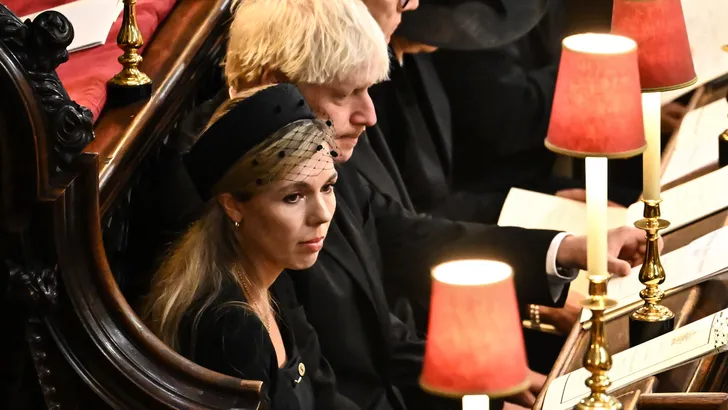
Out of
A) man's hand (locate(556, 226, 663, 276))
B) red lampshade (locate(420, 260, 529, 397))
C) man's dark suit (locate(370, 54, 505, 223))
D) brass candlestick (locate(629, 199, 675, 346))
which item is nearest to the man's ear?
red lampshade (locate(420, 260, 529, 397))

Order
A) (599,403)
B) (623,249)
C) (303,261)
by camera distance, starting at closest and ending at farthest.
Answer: (599,403)
(303,261)
(623,249)

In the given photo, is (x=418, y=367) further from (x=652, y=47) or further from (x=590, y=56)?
(x=590, y=56)

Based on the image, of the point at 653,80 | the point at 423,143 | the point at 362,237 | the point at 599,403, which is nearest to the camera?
the point at 599,403

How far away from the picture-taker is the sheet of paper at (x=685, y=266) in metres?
2.80

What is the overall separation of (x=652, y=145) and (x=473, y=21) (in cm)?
197

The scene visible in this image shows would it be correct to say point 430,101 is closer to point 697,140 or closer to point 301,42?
point 697,140

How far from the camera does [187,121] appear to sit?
2.79m

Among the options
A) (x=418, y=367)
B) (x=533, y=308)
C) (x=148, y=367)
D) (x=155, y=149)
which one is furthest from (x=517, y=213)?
(x=148, y=367)

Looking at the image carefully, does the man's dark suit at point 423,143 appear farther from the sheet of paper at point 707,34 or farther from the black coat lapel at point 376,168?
the sheet of paper at point 707,34

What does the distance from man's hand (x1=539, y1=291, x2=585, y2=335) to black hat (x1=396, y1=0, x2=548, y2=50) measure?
3.75 feet

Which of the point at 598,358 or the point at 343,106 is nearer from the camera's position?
the point at 598,358

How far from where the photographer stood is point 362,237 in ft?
10.2

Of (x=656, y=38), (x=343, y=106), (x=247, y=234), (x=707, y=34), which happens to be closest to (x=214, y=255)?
(x=247, y=234)

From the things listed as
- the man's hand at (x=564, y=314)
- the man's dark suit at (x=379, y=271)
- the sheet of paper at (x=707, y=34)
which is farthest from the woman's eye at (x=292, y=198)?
the sheet of paper at (x=707, y=34)
